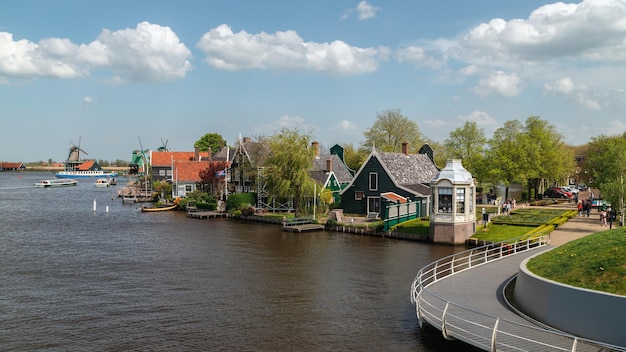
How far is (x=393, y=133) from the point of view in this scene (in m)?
92.6

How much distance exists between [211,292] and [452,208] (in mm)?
23888

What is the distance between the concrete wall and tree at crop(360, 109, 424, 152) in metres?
73.2

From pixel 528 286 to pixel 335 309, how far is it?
9.09 metres

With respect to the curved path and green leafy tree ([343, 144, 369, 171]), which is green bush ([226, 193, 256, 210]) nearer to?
green leafy tree ([343, 144, 369, 171])

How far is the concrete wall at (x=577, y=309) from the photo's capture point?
15.4 m

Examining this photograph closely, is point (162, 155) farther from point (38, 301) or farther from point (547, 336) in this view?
point (547, 336)

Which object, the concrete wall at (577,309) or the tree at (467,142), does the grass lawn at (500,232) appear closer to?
the concrete wall at (577,309)

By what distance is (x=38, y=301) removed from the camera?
26141 mm

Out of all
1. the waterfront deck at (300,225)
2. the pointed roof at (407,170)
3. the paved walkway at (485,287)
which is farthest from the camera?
the pointed roof at (407,170)

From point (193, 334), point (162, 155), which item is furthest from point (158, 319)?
point (162, 155)

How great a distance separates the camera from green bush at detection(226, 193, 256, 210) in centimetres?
6856

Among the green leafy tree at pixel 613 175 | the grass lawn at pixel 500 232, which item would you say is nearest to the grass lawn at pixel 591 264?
the grass lawn at pixel 500 232

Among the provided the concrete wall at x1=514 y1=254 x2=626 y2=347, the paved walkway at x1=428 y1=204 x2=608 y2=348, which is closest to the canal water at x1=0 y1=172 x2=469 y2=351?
the paved walkway at x1=428 y1=204 x2=608 y2=348

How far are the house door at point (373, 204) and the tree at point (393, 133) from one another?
111ft
